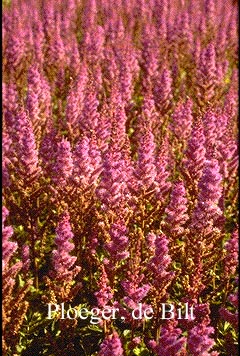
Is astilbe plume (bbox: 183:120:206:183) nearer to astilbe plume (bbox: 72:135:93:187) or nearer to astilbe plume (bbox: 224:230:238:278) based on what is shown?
astilbe plume (bbox: 224:230:238:278)

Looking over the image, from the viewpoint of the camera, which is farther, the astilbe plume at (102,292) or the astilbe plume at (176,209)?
the astilbe plume at (176,209)

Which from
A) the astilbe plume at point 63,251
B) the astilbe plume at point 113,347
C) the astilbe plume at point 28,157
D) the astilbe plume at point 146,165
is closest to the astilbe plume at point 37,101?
the astilbe plume at point 28,157

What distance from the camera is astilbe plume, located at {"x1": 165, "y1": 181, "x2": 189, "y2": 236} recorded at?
210 inches

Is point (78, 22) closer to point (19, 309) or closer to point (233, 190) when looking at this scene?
point (233, 190)

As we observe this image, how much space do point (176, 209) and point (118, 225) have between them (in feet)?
2.50

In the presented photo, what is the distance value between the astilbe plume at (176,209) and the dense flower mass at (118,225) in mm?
16

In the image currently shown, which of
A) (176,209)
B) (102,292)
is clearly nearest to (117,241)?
(102,292)

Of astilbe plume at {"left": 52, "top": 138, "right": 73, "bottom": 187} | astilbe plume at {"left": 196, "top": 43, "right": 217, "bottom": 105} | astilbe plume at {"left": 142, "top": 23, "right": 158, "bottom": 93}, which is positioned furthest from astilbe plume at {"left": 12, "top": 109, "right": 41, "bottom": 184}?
astilbe plume at {"left": 196, "top": 43, "right": 217, "bottom": 105}

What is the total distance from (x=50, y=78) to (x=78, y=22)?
4972 mm

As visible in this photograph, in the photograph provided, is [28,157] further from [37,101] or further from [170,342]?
[170,342]

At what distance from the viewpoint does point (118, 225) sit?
5043 mm

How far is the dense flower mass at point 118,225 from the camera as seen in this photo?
4.86 m

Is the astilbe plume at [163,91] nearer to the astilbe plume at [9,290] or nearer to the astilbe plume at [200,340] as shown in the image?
the astilbe plume at [9,290]

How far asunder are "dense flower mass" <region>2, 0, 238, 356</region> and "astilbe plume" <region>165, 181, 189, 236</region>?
0.02 m
